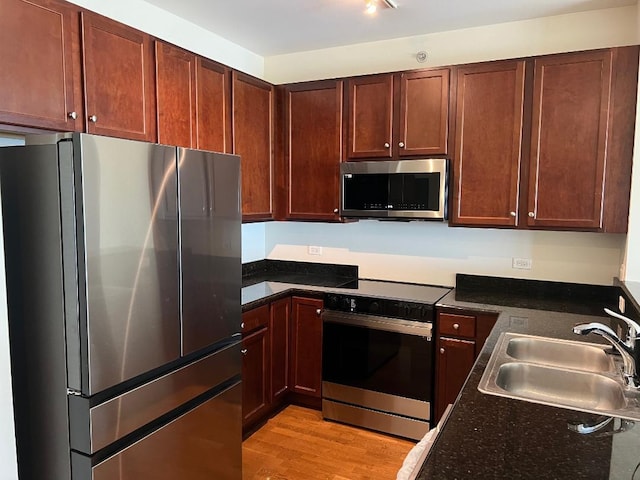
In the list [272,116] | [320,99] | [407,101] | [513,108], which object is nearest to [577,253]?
[513,108]

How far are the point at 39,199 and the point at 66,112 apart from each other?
0.51 meters

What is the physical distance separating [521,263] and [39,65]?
289cm

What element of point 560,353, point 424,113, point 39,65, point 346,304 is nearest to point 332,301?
point 346,304

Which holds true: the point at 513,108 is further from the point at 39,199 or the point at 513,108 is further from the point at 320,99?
the point at 39,199

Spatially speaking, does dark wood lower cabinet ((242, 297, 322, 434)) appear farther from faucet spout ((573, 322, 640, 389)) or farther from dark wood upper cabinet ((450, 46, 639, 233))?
faucet spout ((573, 322, 640, 389))

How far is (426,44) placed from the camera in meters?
3.34

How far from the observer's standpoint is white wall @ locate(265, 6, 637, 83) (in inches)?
112

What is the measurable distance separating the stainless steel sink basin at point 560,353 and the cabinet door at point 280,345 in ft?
5.24

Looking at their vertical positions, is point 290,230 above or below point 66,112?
below

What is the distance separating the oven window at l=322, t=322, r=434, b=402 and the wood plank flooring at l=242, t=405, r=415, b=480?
0.32 m

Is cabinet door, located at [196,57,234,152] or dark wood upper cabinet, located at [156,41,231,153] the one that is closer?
dark wood upper cabinet, located at [156,41,231,153]

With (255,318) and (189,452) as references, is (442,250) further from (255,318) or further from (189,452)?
(189,452)

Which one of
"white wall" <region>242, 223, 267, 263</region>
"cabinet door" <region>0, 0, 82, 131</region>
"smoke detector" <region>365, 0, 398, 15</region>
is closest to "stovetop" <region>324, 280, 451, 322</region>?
"white wall" <region>242, 223, 267, 263</region>

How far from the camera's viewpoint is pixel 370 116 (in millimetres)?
3223
